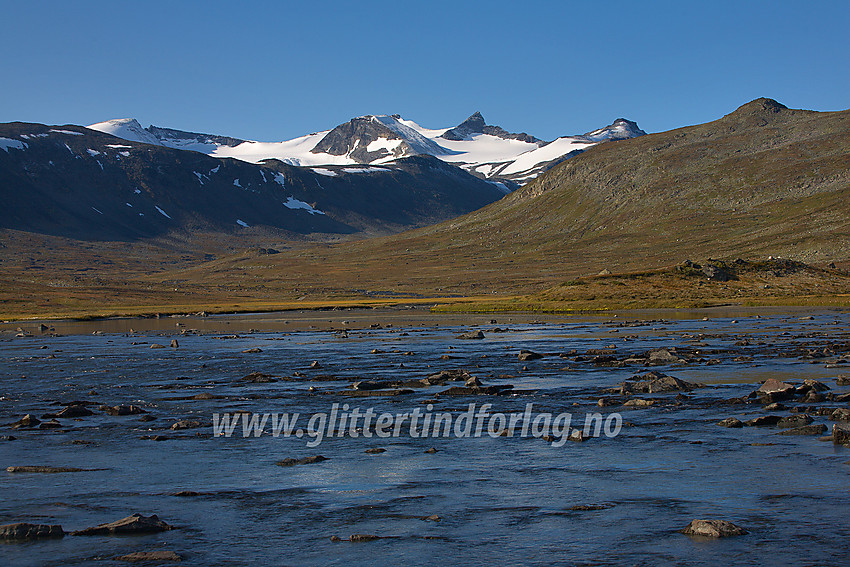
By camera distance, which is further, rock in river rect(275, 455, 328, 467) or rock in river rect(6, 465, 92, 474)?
rock in river rect(275, 455, 328, 467)

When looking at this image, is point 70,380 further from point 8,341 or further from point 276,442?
point 8,341

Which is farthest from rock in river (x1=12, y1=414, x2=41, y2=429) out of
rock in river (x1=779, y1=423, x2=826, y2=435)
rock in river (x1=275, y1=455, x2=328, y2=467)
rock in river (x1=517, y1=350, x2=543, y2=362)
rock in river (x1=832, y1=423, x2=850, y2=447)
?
rock in river (x1=517, y1=350, x2=543, y2=362)

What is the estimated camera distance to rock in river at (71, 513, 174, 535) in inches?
747

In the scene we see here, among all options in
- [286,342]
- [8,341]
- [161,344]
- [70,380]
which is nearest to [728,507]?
[70,380]

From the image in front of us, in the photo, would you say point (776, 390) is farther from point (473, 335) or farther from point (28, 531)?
point (473, 335)

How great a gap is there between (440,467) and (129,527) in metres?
9.73

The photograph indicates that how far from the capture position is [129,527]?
1898cm

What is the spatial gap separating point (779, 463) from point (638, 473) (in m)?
4.26

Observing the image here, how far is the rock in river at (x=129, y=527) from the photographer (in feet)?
62.2

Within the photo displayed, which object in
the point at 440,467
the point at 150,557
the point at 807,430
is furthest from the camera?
the point at 807,430

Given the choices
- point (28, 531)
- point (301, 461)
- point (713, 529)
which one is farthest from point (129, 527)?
point (713, 529)

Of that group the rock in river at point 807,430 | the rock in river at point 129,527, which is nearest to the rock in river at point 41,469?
the rock in river at point 129,527

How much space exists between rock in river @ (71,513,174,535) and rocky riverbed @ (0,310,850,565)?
1.4 inches

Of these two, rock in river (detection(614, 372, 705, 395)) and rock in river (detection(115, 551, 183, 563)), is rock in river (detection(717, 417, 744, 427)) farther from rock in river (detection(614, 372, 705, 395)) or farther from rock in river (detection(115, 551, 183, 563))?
rock in river (detection(115, 551, 183, 563))
